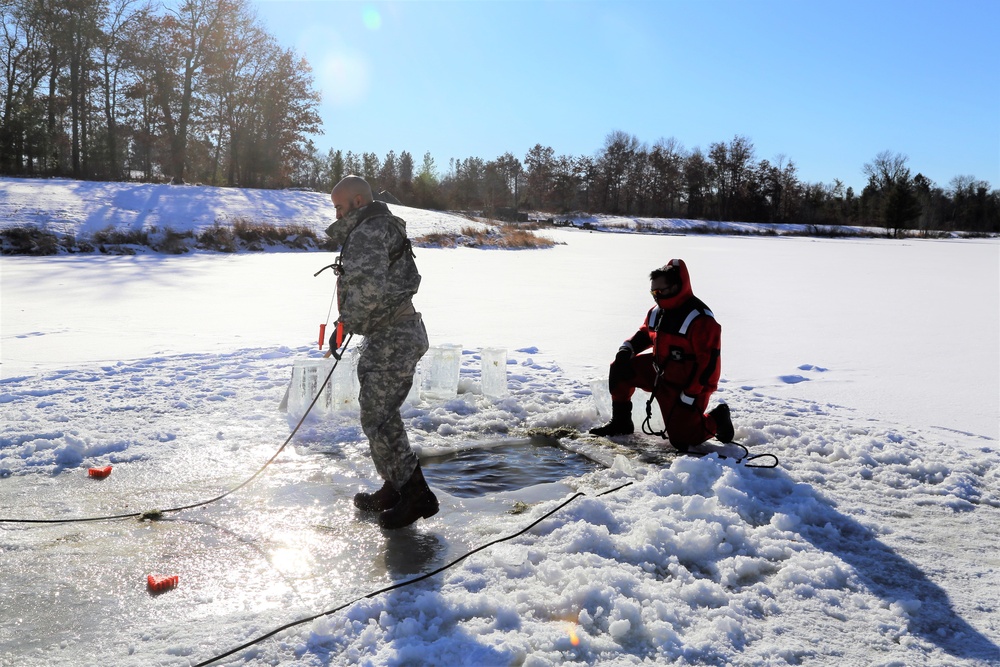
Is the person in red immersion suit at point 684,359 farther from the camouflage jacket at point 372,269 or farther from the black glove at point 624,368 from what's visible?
the camouflage jacket at point 372,269

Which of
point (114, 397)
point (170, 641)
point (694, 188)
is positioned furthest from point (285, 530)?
point (694, 188)

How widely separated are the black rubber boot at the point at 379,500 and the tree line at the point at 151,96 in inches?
1316

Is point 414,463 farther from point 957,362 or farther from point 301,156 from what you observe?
point 301,156

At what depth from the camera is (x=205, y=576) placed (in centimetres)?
323

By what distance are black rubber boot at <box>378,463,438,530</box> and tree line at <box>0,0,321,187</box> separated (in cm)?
3364

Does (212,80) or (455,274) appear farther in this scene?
(212,80)

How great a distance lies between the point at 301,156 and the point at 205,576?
133 feet

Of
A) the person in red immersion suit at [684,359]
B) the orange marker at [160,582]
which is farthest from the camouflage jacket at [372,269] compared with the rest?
the person in red immersion suit at [684,359]

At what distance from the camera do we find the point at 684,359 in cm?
505

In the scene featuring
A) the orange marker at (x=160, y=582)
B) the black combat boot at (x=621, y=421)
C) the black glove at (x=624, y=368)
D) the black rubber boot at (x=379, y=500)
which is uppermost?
the black glove at (x=624, y=368)

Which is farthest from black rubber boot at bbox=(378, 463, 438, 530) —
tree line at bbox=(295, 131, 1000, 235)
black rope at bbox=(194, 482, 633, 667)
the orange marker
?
tree line at bbox=(295, 131, 1000, 235)

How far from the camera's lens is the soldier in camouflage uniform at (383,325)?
12.2 feet

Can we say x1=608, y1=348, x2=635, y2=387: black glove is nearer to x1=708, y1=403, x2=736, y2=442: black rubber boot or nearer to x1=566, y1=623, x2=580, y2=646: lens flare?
x1=708, y1=403, x2=736, y2=442: black rubber boot

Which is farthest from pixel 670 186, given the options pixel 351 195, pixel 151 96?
pixel 351 195
